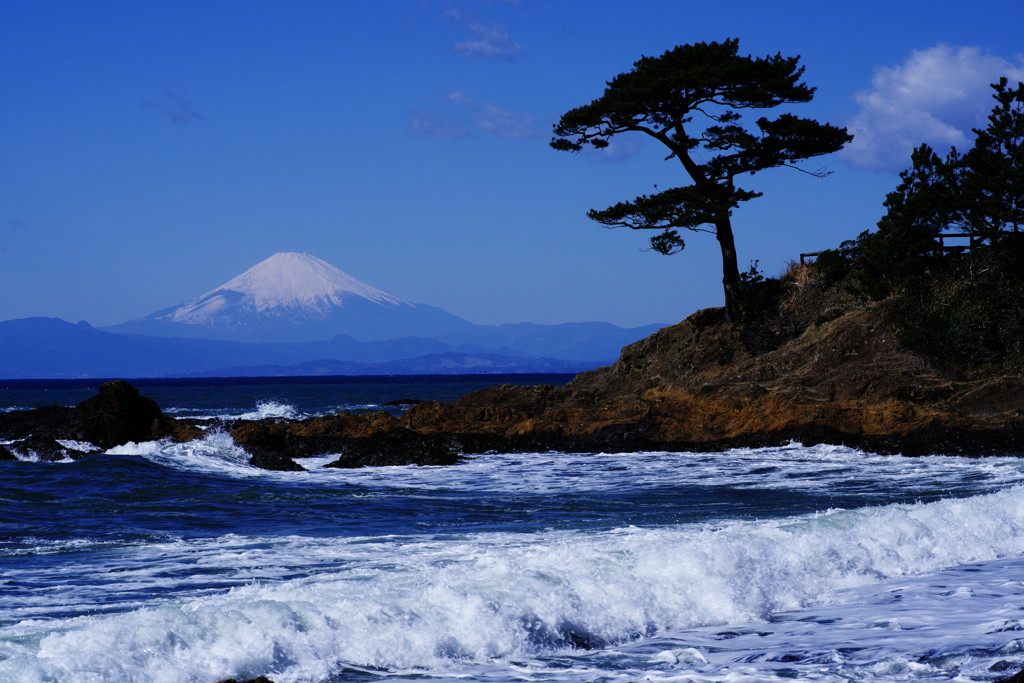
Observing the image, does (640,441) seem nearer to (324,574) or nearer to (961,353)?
(961,353)

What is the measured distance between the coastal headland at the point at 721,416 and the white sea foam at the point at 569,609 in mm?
11047

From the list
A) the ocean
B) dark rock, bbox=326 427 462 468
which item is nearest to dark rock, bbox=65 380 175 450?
dark rock, bbox=326 427 462 468

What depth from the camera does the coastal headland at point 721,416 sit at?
23500 millimetres

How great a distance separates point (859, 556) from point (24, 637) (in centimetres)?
845

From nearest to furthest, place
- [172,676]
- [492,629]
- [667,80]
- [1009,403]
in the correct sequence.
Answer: [172,676] < [492,629] < [1009,403] < [667,80]

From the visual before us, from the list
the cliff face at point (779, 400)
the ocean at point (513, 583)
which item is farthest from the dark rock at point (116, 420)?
the ocean at point (513, 583)

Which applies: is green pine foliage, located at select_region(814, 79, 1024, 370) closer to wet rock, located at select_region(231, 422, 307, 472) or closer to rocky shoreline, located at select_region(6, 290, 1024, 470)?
rocky shoreline, located at select_region(6, 290, 1024, 470)

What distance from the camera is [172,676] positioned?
7.13m

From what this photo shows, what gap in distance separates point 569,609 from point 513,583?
589mm

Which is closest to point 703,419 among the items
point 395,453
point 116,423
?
point 395,453

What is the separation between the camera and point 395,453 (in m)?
23.4

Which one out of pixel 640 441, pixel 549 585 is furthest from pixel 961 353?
pixel 549 585

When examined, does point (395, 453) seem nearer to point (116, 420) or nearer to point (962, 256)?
point (116, 420)

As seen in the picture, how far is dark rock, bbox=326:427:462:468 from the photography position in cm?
2314
